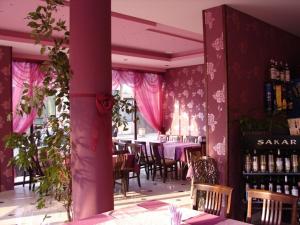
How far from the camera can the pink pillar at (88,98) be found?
91.3 inches

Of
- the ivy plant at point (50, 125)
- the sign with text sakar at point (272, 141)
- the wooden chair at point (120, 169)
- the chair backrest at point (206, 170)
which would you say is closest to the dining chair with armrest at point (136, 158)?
the wooden chair at point (120, 169)

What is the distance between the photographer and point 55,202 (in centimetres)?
545

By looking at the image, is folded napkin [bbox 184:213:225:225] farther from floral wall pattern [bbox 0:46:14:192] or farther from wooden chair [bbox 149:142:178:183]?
floral wall pattern [bbox 0:46:14:192]

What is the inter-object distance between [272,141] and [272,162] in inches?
9.3

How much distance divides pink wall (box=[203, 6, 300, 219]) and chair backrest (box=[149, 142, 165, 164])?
306cm

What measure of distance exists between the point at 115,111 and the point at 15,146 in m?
0.83

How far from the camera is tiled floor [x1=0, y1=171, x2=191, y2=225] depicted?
4.61 m

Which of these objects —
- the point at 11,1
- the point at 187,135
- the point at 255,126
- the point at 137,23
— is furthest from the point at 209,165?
the point at 187,135

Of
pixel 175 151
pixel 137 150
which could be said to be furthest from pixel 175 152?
pixel 137 150

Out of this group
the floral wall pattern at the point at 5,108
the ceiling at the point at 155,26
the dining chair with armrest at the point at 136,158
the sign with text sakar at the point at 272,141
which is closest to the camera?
the sign with text sakar at the point at 272,141

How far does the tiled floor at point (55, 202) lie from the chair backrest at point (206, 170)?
1.35 m

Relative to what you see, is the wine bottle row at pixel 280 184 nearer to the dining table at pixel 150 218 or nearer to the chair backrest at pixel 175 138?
the dining table at pixel 150 218

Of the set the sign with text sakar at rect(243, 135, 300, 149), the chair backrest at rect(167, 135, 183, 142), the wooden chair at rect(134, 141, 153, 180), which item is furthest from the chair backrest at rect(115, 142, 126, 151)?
the sign with text sakar at rect(243, 135, 300, 149)

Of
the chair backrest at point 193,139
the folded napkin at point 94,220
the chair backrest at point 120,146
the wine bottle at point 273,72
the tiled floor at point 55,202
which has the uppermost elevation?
the wine bottle at point 273,72
